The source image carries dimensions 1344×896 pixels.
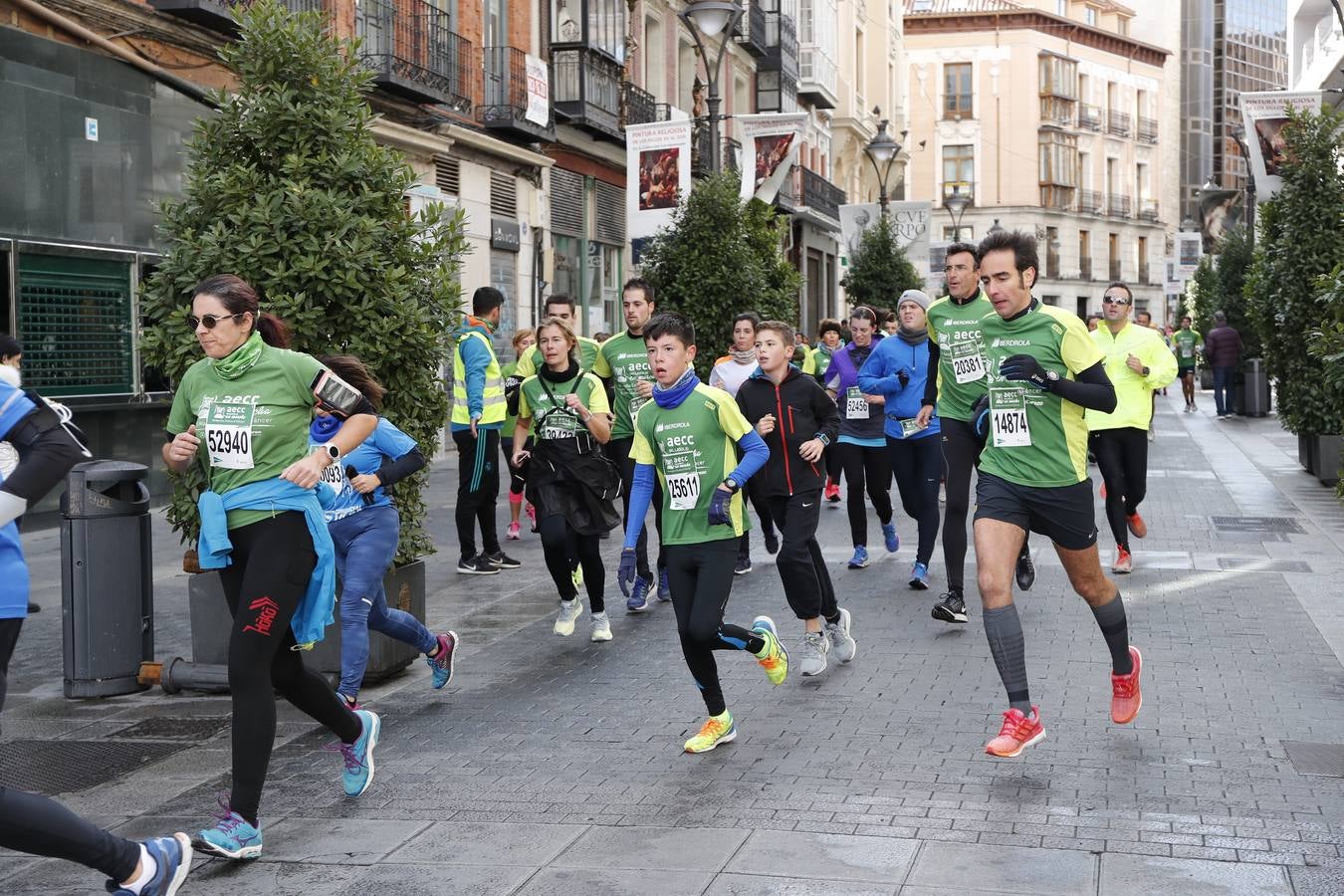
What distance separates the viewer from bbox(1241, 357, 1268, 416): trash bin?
30.0 m

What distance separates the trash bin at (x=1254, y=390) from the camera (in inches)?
1180

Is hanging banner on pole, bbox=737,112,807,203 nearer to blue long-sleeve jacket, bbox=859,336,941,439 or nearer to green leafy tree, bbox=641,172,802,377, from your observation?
green leafy tree, bbox=641,172,802,377

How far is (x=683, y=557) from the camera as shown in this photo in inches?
256

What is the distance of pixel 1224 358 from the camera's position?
98.6 ft

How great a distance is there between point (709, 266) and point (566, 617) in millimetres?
10115

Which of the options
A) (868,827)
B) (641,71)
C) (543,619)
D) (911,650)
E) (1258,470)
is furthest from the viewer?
(641,71)

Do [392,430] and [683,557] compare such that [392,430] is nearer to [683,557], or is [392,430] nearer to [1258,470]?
[683,557]

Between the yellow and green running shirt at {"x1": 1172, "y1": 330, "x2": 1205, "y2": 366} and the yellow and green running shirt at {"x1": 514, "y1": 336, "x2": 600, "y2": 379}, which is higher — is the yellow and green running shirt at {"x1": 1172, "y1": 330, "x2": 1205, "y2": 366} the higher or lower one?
the higher one

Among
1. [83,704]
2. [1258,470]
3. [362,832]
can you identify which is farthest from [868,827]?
[1258,470]

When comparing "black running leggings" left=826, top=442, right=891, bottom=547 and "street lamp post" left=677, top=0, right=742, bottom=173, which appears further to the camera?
"street lamp post" left=677, top=0, right=742, bottom=173

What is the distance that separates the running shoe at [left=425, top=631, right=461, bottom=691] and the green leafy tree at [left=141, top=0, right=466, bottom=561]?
65cm

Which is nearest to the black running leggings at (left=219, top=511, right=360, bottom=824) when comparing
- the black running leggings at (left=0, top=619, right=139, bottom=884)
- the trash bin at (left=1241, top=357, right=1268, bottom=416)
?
the black running leggings at (left=0, top=619, right=139, bottom=884)

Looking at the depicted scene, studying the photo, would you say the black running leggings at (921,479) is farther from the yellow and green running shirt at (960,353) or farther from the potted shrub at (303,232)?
the potted shrub at (303,232)

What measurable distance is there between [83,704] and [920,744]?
12.5 feet
